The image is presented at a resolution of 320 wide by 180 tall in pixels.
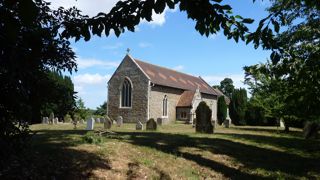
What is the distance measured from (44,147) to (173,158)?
3625 mm

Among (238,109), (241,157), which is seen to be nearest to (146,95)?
(238,109)

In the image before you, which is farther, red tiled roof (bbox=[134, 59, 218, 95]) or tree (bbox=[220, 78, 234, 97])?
tree (bbox=[220, 78, 234, 97])

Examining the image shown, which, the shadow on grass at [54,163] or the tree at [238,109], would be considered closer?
the shadow on grass at [54,163]

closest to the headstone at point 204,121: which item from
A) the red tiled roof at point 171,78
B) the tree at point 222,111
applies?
the red tiled roof at point 171,78

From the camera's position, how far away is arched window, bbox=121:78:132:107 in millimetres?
40938

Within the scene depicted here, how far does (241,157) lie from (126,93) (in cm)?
2952

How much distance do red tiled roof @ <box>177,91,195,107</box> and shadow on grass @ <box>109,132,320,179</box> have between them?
2860cm

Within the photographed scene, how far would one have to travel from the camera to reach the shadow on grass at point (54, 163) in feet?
25.8

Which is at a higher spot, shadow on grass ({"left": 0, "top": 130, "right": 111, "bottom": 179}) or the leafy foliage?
the leafy foliage

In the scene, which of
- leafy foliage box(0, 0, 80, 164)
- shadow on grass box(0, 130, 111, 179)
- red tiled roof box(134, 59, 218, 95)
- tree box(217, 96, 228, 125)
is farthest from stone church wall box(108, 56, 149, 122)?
leafy foliage box(0, 0, 80, 164)

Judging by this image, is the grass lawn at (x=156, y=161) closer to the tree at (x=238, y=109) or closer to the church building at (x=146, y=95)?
the church building at (x=146, y=95)

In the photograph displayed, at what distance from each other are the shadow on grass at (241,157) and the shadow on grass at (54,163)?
2794mm

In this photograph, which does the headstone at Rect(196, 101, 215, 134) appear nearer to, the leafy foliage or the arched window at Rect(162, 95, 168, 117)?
the leafy foliage

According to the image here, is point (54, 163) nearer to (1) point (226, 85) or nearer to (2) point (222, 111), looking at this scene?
(2) point (222, 111)
